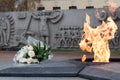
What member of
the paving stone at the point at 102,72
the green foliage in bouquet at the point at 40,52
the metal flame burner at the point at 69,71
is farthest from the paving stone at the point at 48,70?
the green foliage in bouquet at the point at 40,52

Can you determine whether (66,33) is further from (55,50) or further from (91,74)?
(91,74)

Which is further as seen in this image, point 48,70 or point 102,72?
point 48,70

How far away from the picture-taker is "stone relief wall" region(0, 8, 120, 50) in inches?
822

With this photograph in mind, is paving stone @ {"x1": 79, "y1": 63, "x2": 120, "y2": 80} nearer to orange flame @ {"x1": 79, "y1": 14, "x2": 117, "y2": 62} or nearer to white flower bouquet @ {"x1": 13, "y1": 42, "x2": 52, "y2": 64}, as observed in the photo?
orange flame @ {"x1": 79, "y1": 14, "x2": 117, "y2": 62}

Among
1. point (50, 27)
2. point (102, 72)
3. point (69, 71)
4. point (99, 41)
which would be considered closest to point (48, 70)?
point (69, 71)

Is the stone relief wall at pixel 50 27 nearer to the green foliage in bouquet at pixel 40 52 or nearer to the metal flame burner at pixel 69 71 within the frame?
the green foliage in bouquet at pixel 40 52

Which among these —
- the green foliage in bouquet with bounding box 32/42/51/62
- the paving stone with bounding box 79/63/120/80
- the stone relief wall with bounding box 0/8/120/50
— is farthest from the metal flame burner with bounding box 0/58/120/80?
the stone relief wall with bounding box 0/8/120/50

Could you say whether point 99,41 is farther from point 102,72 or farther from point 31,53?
point 102,72

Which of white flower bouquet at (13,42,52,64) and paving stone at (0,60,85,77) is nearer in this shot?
paving stone at (0,60,85,77)

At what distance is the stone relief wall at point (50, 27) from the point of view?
2088cm

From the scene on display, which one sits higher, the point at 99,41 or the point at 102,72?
the point at 99,41

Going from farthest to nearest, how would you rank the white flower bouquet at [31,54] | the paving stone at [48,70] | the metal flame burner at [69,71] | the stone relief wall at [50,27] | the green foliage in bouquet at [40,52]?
the stone relief wall at [50,27] < the green foliage in bouquet at [40,52] < the white flower bouquet at [31,54] < the paving stone at [48,70] < the metal flame burner at [69,71]

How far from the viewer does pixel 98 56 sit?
648cm

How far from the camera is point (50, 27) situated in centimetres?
2203
